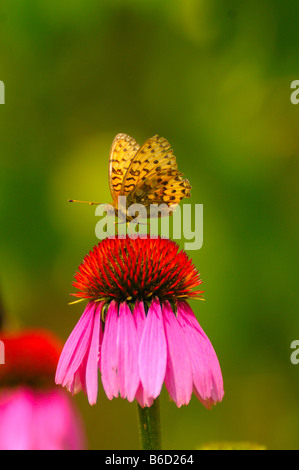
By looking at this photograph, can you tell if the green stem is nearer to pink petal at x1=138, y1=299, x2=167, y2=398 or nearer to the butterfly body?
pink petal at x1=138, y1=299, x2=167, y2=398

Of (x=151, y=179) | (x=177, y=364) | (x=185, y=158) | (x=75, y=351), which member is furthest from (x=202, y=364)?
(x=185, y=158)

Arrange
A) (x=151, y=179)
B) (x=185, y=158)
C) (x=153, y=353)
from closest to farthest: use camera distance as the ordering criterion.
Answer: (x=153, y=353) → (x=151, y=179) → (x=185, y=158)

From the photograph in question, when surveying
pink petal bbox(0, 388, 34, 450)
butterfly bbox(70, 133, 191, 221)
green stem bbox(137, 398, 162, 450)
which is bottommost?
pink petal bbox(0, 388, 34, 450)

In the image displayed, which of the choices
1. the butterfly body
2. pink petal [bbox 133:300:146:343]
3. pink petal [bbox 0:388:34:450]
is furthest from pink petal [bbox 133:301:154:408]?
pink petal [bbox 0:388:34:450]

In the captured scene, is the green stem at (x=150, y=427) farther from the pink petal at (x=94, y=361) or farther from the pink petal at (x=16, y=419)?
the pink petal at (x=16, y=419)

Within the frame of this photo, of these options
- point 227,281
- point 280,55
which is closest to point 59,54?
point 280,55

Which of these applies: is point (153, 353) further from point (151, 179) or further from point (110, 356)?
point (151, 179)
